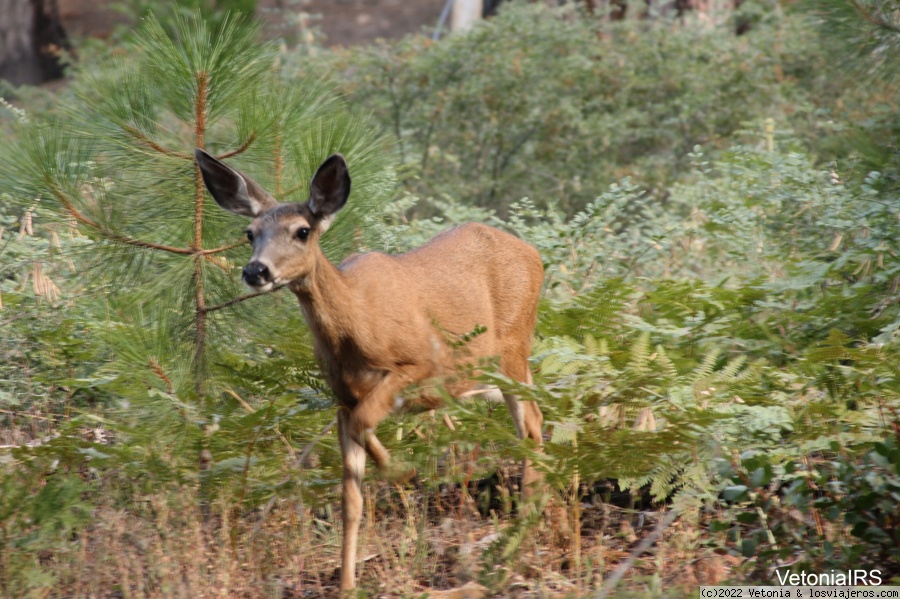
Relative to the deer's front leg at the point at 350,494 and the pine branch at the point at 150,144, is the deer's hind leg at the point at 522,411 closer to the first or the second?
the deer's front leg at the point at 350,494

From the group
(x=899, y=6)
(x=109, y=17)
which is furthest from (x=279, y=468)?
(x=109, y=17)

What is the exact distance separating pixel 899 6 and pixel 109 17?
23.8m

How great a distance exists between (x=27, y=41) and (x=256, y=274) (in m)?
20.3

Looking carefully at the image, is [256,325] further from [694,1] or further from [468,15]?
[468,15]

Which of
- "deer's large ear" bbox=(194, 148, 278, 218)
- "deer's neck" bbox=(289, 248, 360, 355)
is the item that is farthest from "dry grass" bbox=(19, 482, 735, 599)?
"deer's large ear" bbox=(194, 148, 278, 218)

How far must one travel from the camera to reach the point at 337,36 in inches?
1058

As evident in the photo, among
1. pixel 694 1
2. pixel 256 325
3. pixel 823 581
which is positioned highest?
pixel 694 1

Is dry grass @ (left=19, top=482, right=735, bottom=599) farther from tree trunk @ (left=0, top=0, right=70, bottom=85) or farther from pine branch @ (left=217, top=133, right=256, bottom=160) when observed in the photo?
tree trunk @ (left=0, top=0, right=70, bottom=85)

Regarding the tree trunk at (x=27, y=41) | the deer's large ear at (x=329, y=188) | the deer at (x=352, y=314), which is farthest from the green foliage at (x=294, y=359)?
the tree trunk at (x=27, y=41)

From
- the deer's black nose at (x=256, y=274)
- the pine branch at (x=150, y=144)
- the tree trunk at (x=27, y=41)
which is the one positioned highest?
the tree trunk at (x=27, y=41)

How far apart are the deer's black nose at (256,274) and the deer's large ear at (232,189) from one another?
18.9 inches

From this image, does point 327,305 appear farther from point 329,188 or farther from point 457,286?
point 457,286

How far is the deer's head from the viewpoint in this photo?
4898mm

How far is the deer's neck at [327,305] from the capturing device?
509cm
